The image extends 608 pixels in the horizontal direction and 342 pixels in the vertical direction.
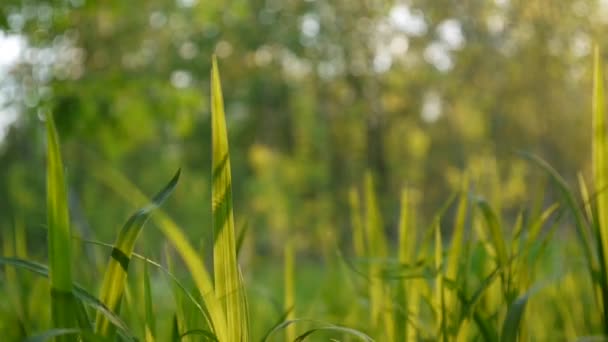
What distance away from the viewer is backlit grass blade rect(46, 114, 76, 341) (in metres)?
0.51

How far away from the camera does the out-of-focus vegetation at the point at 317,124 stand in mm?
1062

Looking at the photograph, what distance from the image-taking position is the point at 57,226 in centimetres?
53

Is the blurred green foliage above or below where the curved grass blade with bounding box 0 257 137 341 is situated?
above

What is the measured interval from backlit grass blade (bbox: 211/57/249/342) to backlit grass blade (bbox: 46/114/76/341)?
0.38 ft

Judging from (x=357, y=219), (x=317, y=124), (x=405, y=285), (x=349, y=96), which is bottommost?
(x=405, y=285)

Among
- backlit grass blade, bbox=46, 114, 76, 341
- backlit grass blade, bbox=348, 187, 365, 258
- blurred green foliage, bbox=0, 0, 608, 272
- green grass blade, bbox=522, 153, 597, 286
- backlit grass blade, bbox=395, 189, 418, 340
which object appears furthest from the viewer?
blurred green foliage, bbox=0, 0, 608, 272

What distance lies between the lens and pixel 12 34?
2373 millimetres

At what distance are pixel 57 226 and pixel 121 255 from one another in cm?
7

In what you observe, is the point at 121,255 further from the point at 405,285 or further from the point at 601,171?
the point at 405,285

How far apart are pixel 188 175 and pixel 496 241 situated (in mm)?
16645

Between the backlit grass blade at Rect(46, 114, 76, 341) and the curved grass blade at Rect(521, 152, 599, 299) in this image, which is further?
the curved grass blade at Rect(521, 152, 599, 299)

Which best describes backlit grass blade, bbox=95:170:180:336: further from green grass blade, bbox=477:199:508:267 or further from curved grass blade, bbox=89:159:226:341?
green grass blade, bbox=477:199:508:267

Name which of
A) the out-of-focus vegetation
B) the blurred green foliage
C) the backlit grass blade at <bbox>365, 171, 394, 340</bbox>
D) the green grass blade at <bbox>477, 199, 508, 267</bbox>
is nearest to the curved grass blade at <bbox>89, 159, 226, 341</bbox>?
the out-of-focus vegetation

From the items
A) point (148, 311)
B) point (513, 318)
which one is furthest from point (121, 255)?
point (513, 318)
